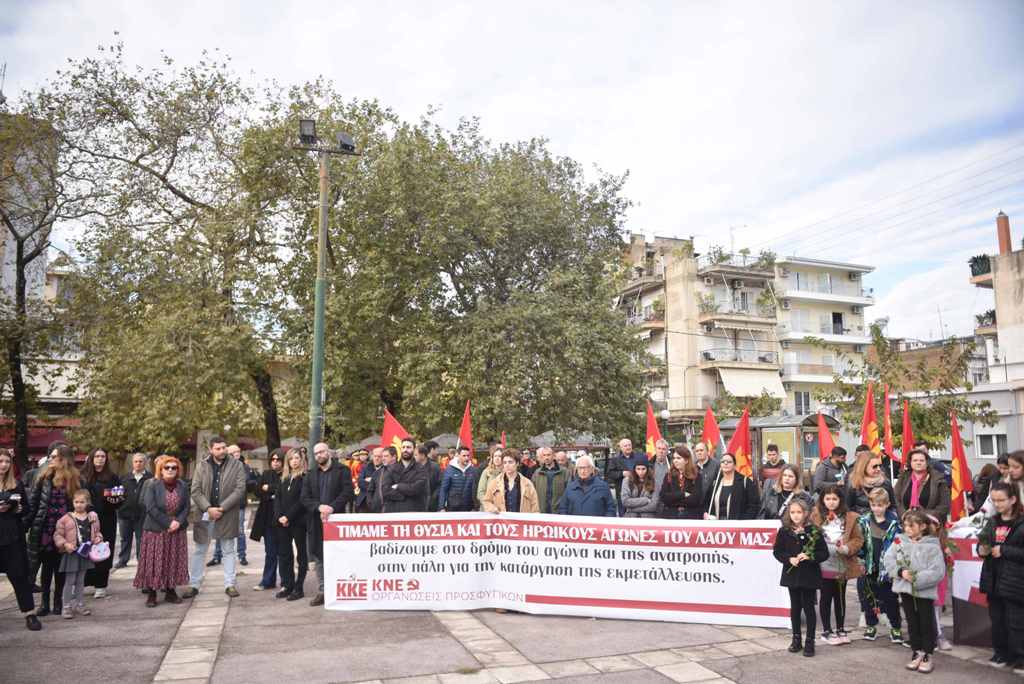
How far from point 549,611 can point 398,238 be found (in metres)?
15.3

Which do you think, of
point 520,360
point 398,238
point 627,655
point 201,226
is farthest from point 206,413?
point 627,655

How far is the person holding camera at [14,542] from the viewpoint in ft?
26.0

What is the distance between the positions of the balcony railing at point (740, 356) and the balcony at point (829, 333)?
2.59m

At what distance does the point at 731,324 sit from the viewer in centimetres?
5394

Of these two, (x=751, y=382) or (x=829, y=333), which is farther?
(x=829, y=333)

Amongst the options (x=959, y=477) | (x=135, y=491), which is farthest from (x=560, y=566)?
(x=135, y=491)

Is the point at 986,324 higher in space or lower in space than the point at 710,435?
higher

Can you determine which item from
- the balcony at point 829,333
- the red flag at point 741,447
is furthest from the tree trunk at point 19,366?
the balcony at point 829,333

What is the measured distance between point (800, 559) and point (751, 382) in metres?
48.1

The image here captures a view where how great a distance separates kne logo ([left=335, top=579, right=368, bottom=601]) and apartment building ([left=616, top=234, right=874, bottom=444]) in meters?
43.0

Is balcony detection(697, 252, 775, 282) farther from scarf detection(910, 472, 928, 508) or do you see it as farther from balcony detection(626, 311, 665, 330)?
scarf detection(910, 472, 928, 508)

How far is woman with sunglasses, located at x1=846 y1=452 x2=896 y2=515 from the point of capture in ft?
28.7

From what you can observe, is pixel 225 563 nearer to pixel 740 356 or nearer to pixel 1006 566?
pixel 1006 566

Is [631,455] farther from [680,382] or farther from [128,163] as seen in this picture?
[680,382]
